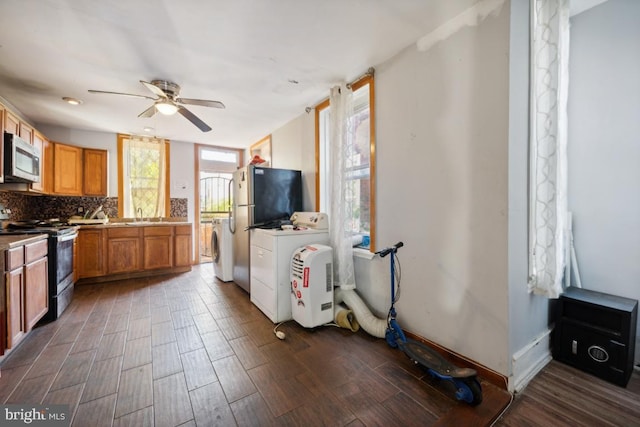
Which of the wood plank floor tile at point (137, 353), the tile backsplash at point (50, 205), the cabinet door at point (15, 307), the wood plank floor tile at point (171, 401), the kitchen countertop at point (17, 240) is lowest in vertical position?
the wood plank floor tile at point (171, 401)

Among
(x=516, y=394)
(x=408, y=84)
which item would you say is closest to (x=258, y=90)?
(x=408, y=84)

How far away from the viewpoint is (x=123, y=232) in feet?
13.4

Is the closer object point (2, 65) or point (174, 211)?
point (2, 65)

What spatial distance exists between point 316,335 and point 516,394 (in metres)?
1.47

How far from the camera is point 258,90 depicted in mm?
2949

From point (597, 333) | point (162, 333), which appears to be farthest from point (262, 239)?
point (597, 333)

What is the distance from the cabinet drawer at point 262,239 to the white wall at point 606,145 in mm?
2719

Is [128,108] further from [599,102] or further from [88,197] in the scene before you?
[599,102]

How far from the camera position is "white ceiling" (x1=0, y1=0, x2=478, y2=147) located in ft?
5.65

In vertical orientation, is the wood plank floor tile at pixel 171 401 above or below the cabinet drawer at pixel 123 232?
below

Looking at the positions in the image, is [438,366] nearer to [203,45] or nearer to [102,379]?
[102,379]

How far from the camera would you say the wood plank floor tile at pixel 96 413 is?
4.41ft

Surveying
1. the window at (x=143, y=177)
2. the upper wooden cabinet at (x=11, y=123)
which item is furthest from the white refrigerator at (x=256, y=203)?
the upper wooden cabinet at (x=11, y=123)

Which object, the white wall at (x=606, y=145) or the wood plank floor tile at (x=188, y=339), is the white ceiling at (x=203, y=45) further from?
the wood plank floor tile at (x=188, y=339)
